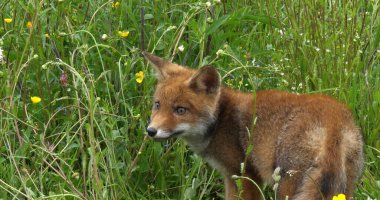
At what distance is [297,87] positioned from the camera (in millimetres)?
5988

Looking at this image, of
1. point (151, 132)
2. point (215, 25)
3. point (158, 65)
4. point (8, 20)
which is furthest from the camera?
point (8, 20)

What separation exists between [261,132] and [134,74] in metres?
1.20

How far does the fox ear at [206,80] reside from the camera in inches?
207

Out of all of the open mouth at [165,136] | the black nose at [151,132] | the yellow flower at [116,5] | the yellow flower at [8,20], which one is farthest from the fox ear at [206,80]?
Result: the yellow flower at [8,20]

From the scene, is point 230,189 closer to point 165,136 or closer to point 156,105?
point 165,136

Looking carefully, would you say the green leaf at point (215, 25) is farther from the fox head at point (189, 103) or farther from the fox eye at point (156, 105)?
the fox eye at point (156, 105)

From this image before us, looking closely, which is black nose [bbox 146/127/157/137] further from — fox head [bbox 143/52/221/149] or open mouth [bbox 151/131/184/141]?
fox head [bbox 143/52/221/149]

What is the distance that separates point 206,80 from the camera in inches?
210

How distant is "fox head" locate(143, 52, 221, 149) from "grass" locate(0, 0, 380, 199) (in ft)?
0.57

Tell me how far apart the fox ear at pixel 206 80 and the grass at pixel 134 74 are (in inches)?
7.0

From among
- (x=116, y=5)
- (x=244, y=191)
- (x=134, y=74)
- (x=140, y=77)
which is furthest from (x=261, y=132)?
(x=116, y=5)

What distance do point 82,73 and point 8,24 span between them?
0.90 m

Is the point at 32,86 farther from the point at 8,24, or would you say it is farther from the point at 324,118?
the point at 324,118

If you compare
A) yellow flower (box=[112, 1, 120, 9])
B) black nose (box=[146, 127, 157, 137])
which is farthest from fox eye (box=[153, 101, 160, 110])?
yellow flower (box=[112, 1, 120, 9])
